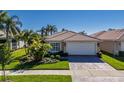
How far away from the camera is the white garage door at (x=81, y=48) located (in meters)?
28.8

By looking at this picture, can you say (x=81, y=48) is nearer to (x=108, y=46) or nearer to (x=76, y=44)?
(x=76, y=44)

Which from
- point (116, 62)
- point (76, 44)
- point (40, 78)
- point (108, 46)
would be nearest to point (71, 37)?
point (76, 44)

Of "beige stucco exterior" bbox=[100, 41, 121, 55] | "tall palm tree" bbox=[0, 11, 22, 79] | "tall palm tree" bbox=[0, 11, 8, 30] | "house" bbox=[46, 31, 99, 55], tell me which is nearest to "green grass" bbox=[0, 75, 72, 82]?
"house" bbox=[46, 31, 99, 55]

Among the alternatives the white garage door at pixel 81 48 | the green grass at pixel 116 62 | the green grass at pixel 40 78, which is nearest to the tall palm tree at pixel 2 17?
the white garage door at pixel 81 48

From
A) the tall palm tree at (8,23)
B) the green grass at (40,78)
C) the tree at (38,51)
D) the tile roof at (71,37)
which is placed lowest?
the green grass at (40,78)

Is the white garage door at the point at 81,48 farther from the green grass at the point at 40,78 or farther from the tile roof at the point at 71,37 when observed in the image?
the green grass at the point at 40,78

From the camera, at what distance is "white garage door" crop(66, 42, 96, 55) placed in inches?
1136

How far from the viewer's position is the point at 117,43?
1144 inches

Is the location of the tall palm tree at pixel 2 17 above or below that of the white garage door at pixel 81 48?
above

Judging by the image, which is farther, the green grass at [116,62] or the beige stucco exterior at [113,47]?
the beige stucco exterior at [113,47]
